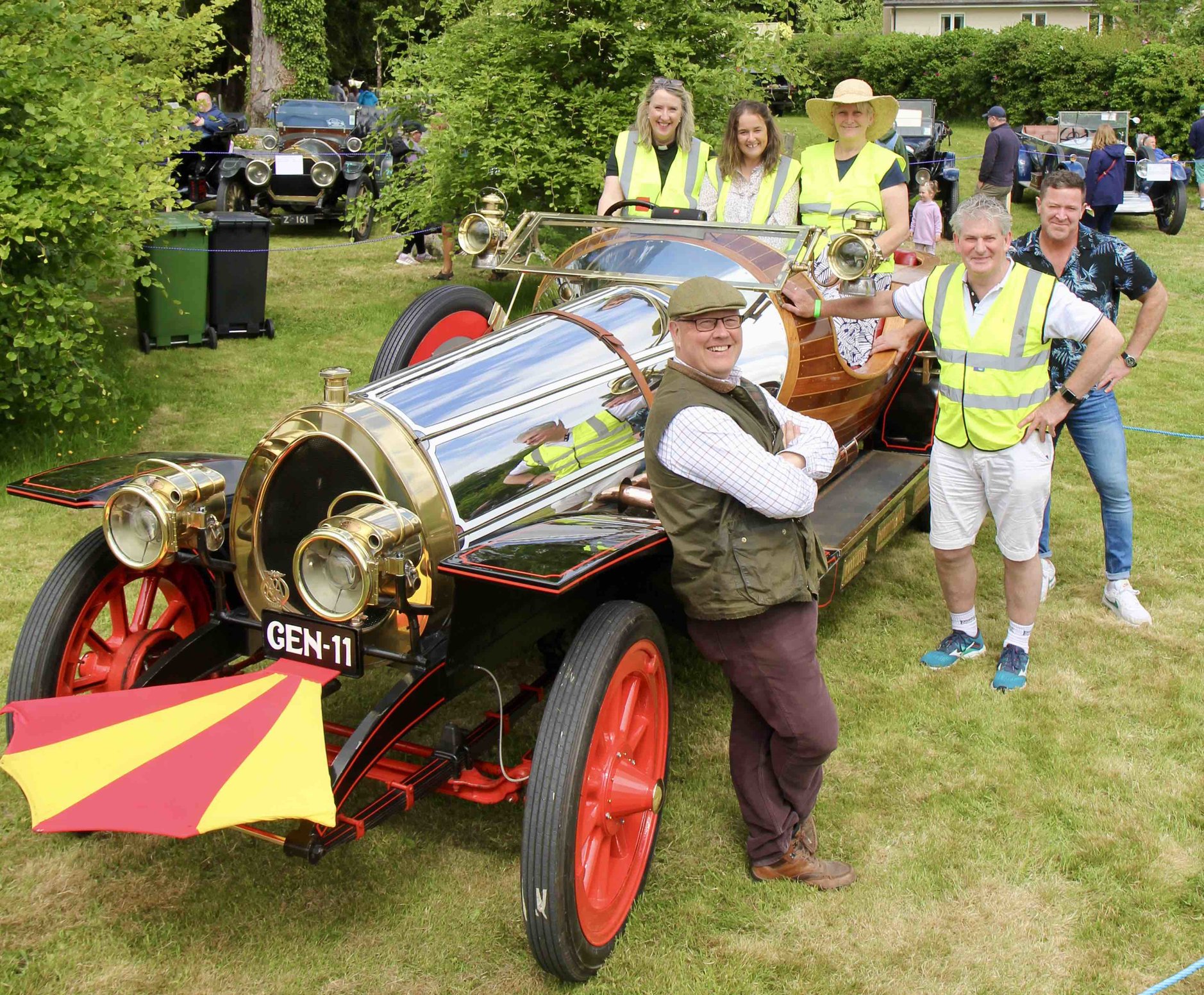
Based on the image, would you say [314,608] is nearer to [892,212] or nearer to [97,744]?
[97,744]

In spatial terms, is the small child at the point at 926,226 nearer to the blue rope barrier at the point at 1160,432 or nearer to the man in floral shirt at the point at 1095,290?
the blue rope barrier at the point at 1160,432

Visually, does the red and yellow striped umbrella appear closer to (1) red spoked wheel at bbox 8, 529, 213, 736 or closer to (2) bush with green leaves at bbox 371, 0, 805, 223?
(1) red spoked wheel at bbox 8, 529, 213, 736

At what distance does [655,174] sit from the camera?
5.42 meters

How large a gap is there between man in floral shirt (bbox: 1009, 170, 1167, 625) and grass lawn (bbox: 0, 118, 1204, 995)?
0.63 m

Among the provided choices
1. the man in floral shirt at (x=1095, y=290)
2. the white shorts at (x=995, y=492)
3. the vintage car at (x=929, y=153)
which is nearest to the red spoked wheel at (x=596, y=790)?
the white shorts at (x=995, y=492)

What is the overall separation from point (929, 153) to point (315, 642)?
15.4m

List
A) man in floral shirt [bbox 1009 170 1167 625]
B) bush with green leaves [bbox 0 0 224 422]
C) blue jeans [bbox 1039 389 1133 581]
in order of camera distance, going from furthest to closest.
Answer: bush with green leaves [bbox 0 0 224 422]
blue jeans [bbox 1039 389 1133 581]
man in floral shirt [bbox 1009 170 1167 625]

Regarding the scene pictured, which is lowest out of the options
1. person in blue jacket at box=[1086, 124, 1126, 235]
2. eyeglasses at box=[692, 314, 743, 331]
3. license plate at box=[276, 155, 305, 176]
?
eyeglasses at box=[692, 314, 743, 331]

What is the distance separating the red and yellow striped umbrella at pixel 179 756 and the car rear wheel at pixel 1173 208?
14075 millimetres

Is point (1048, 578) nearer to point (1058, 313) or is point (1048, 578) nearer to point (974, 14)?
point (1058, 313)

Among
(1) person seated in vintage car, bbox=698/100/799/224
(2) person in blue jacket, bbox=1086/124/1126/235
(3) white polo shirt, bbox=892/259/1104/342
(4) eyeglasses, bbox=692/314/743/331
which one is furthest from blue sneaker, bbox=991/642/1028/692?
(2) person in blue jacket, bbox=1086/124/1126/235

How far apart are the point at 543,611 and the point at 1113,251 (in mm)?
2780

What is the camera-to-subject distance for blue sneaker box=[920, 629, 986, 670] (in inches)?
173

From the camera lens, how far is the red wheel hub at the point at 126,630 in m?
3.35
